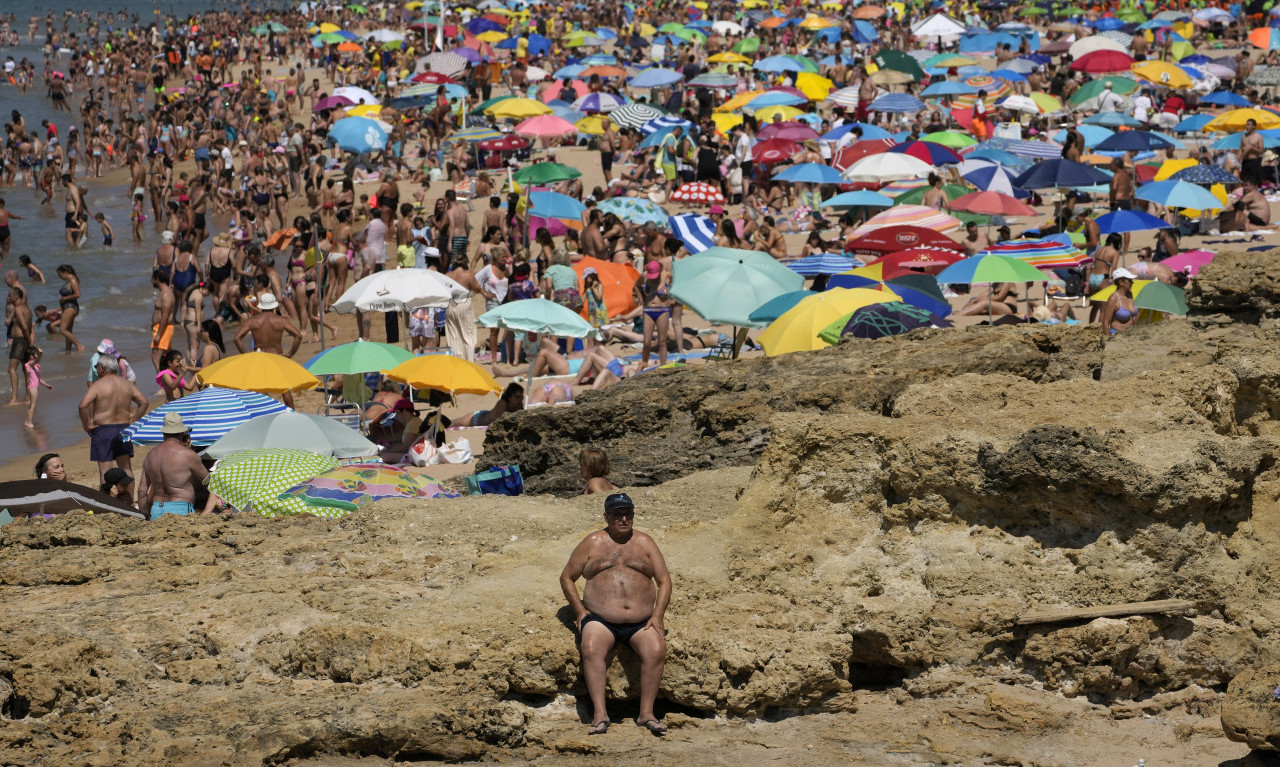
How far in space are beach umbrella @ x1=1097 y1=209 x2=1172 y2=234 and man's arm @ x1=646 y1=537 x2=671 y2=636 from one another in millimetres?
11510

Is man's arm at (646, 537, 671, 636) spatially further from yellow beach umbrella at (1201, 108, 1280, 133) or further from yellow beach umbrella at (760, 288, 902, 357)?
yellow beach umbrella at (1201, 108, 1280, 133)

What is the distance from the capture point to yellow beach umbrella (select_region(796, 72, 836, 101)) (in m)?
28.6

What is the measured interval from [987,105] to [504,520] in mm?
20982

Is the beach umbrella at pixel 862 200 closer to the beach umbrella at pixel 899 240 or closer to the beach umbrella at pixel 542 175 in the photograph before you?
the beach umbrella at pixel 899 240

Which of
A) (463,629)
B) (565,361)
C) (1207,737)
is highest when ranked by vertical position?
(463,629)

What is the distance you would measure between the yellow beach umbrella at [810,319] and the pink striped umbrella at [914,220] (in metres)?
4.86

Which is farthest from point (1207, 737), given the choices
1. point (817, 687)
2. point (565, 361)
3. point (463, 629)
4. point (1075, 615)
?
point (565, 361)

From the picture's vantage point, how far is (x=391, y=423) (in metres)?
11.2

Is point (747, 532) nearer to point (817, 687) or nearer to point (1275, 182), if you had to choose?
point (817, 687)

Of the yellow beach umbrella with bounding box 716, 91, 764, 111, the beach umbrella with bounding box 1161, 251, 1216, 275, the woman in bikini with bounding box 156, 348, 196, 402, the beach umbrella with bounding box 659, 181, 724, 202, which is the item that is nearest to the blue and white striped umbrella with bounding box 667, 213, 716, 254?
the beach umbrella with bounding box 659, 181, 724, 202

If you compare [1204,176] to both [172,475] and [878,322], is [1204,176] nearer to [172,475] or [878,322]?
[878,322]

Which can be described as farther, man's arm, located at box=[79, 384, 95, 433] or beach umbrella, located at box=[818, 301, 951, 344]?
man's arm, located at box=[79, 384, 95, 433]

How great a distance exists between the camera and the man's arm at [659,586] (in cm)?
546

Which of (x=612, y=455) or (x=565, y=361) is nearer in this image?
(x=612, y=455)
